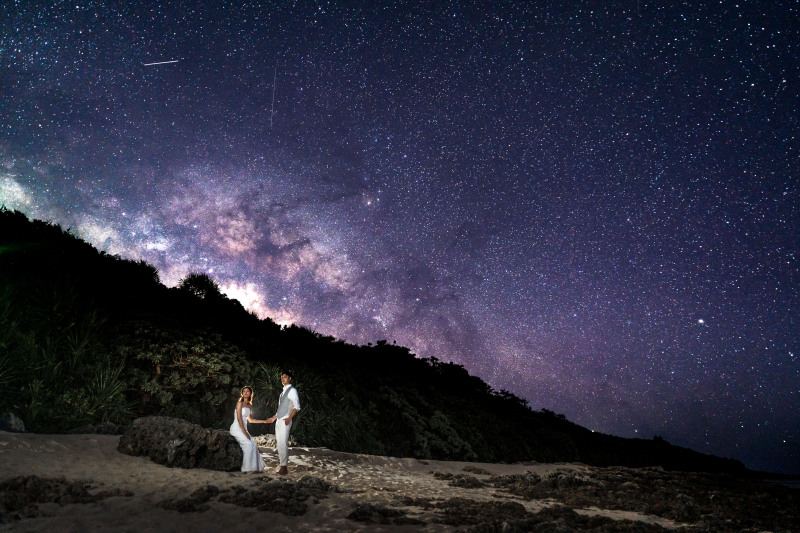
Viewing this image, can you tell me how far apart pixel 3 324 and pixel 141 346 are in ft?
10.2

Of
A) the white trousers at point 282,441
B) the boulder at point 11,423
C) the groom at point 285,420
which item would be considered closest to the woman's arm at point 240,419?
the groom at point 285,420

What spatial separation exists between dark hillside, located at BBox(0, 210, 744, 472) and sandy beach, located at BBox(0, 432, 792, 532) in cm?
251

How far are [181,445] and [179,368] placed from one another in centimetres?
570

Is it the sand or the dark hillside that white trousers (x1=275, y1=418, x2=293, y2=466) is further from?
the dark hillside

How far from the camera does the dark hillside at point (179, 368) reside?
34.4 feet

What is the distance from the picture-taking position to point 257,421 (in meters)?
8.84

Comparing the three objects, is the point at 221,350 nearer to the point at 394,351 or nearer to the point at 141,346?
the point at 141,346

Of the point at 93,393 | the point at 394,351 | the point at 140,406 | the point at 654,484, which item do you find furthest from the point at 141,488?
the point at 394,351

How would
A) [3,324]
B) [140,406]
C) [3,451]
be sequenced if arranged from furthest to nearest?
[140,406] < [3,324] < [3,451]

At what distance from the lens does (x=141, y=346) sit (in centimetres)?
1286

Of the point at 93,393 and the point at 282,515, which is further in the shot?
the point at 93,393

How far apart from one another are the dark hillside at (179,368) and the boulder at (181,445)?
2497mm

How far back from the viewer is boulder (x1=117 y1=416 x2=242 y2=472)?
803 centimetres

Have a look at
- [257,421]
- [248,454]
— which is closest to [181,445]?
[248,454]
